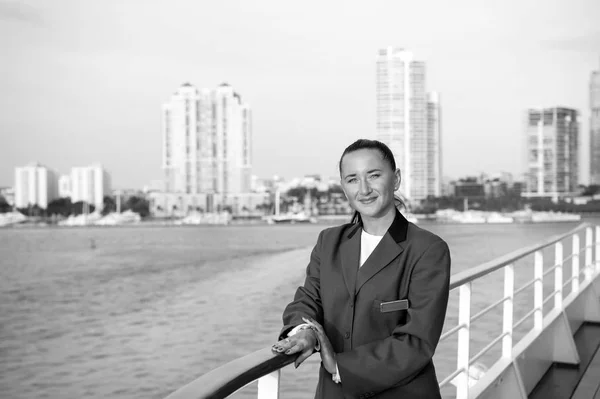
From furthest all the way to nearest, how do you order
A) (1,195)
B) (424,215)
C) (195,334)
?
(1,195), (424,215), (195,334)

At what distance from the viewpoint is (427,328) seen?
1175mm

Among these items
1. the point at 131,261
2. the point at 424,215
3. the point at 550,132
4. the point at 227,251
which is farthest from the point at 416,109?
the point at 131,261

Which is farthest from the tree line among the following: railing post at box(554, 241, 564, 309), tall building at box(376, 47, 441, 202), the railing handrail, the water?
the railing handrail

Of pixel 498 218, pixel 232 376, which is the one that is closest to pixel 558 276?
pixel 232 376

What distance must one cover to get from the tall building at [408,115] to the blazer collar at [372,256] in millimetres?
82824

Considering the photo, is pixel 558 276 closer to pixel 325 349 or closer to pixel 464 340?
pixel 464 340

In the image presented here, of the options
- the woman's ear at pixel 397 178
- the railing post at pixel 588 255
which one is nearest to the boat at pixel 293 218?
the railing post at pixel 588 255

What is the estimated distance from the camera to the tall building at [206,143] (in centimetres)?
9831

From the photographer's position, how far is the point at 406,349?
1.17 m

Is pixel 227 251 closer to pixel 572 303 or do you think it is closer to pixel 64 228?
pixel 572 303

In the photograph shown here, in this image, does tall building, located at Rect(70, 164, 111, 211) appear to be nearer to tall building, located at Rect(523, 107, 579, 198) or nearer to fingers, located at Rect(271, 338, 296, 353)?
tall building, located at Rect(523, 107, 579, 198)

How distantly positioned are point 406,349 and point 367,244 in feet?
0.68

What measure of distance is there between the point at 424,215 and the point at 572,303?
79.7 meters

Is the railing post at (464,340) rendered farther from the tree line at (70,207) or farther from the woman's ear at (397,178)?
the tree line at (70,207)
